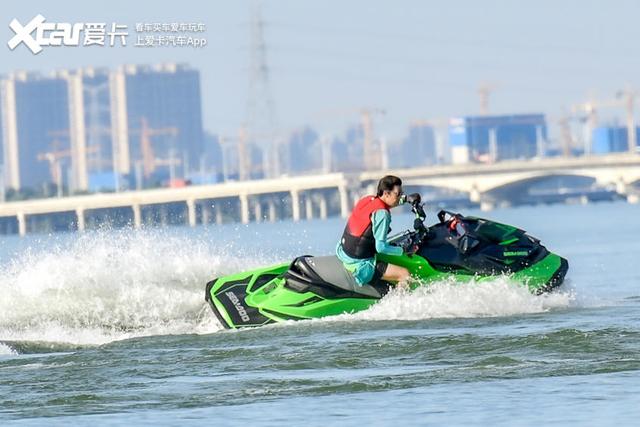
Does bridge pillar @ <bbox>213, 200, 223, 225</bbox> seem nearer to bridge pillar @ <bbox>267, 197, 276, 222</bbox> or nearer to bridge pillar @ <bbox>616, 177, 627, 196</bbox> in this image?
bridge pillar @ <bbox>267, 197, 276, 222</bbox>

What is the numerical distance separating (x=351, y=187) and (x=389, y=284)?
10817 cm

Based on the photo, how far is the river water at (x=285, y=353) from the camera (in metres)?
13.4

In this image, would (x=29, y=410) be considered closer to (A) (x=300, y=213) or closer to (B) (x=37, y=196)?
(A) (x=300, y=213)

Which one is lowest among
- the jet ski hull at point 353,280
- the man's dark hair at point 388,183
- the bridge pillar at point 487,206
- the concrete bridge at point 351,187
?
the bridge pillar at point 487,206

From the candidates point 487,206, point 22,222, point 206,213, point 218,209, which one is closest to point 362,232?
point 487,206

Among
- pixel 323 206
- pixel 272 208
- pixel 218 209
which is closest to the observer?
pixel 218 209

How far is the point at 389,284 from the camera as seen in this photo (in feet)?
63.8

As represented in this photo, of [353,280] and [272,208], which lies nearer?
[353,280]

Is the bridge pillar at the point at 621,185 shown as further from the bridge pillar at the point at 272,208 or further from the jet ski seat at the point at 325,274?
the jet ski seat at the point at 325,274

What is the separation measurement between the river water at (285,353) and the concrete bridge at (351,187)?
323 feet

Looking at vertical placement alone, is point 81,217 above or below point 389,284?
below

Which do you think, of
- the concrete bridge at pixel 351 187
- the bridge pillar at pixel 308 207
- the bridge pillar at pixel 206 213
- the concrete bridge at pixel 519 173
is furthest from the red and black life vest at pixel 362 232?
the bridge pillar at pixel 308 207

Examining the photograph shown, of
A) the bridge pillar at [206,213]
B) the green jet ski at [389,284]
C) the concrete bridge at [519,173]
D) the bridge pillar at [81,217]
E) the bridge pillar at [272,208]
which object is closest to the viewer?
the green jet ski at [389,284]

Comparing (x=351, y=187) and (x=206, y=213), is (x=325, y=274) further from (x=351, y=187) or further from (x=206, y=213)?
(x=206, y=213)
